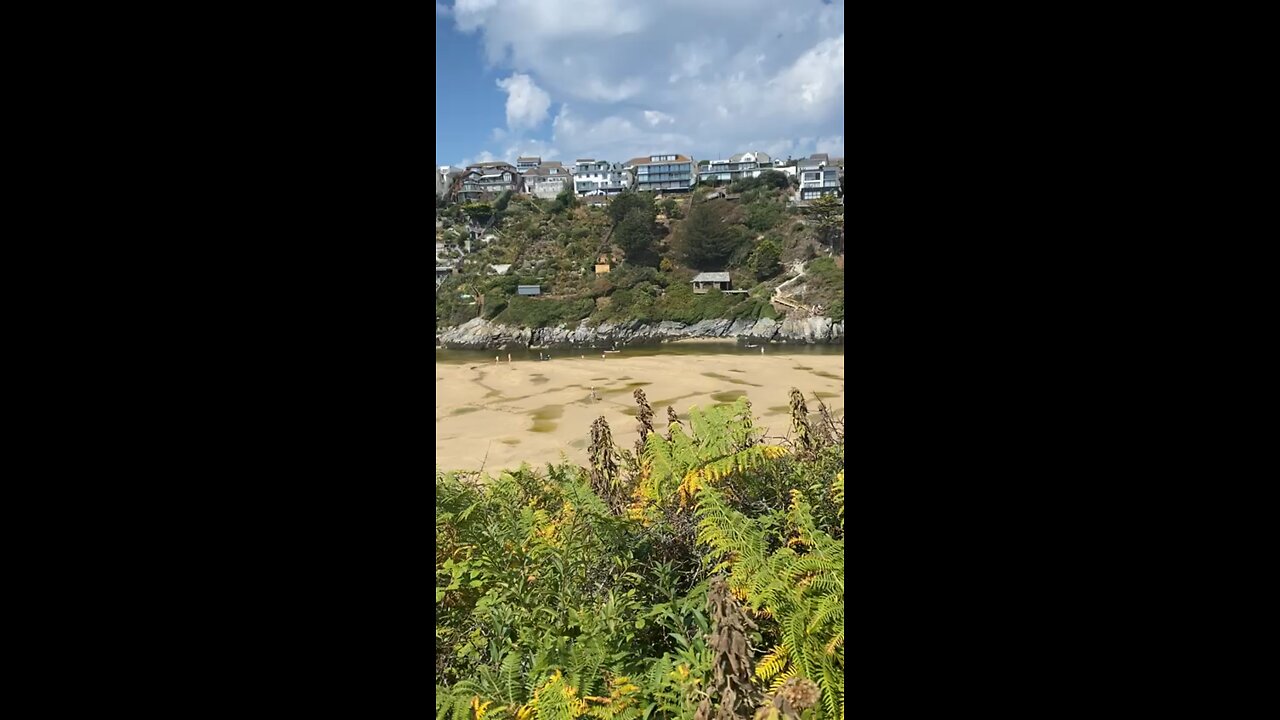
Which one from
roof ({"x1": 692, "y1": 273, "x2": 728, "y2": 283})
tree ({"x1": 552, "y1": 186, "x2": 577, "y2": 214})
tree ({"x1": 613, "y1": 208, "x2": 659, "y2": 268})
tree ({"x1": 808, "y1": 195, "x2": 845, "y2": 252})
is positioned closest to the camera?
roof ({"x1": 692, "y1": 273, "x2": 728, "y2": 283})

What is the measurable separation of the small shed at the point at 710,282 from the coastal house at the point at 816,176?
5.71 m

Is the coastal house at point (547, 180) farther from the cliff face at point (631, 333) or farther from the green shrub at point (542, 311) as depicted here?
the cliff face at point (631, 333)

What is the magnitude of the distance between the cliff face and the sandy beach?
12.3ft

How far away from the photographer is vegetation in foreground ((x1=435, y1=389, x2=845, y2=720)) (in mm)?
1585

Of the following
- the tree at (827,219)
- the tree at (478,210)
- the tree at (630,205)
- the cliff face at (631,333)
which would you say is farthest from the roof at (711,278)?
the tree at (478,210)

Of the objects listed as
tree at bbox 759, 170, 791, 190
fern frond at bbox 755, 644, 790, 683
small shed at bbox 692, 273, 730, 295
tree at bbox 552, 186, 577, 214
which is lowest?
fern frond at bbox 755, 644, 790, 683

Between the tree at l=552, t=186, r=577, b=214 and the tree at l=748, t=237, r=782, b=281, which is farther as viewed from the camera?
the tree at l=552, t=186, r=577, b=214

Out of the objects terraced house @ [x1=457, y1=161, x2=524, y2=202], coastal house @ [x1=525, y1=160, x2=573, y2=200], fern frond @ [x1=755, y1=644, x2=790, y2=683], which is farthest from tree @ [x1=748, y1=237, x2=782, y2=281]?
fern frond @ [x1=755, y1=644, x2=790, y2=683]

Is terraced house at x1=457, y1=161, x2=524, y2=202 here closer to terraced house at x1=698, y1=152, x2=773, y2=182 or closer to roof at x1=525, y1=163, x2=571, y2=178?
roof at x1=525, y1=163, x2=571, y2=178

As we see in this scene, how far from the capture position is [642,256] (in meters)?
25.2
